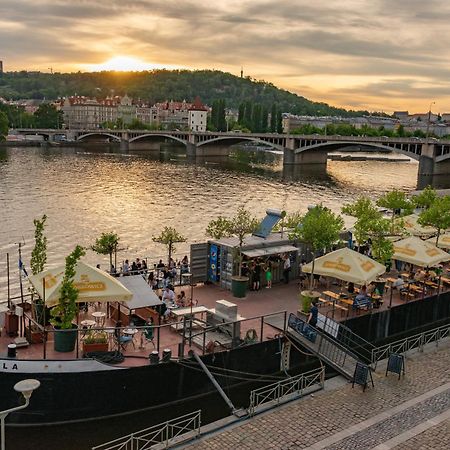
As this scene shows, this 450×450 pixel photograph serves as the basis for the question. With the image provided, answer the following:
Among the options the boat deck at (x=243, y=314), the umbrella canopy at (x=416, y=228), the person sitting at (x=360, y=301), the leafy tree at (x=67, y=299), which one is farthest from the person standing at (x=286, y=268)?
the leafy tree at (x=67, y=299)

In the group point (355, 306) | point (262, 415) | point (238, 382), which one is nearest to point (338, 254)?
point (355, 306)

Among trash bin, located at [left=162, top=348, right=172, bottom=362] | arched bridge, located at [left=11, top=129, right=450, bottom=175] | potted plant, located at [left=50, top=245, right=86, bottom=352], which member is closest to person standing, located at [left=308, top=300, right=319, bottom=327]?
trash bin, located at [left=162, top=348, right=172, bottom=362]

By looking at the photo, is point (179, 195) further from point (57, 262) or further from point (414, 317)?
point (414, 317)

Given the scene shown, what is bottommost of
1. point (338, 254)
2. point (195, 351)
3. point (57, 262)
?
point (57, 262)

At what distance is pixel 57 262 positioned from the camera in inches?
1344

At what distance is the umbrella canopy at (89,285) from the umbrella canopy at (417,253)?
12.7 m

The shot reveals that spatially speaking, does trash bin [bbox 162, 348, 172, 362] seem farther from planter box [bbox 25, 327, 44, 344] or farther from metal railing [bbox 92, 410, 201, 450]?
planter box [bbox 25, 327, 44, 344]

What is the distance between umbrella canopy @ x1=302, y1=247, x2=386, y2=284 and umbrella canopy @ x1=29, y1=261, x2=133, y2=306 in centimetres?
801

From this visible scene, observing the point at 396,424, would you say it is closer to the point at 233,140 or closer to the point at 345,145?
the point at 345,145

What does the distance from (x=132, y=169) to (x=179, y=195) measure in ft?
102

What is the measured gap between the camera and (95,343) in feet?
50.1

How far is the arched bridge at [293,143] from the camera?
8981cm

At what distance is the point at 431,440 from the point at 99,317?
32.0 feet

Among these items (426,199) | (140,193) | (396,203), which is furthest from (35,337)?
(140,193)
